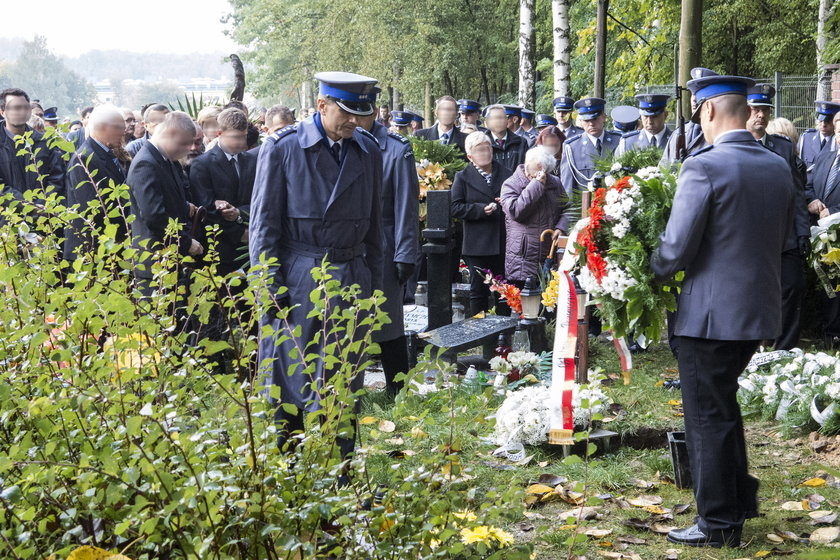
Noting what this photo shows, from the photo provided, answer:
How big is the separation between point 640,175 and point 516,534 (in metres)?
1.93

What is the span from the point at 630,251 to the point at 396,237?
2405mm

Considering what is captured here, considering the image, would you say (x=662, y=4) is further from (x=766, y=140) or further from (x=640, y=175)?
(x=640, y=175)

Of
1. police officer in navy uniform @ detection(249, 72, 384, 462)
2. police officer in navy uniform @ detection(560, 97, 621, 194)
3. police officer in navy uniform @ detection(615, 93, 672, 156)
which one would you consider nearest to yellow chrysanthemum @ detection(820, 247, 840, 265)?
police officer in navy uniform @ detection(615, 93, 672, 156)

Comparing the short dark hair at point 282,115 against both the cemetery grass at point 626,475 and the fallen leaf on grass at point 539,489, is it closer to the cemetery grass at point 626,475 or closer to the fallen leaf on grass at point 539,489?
the cemetery grass at point 626,475

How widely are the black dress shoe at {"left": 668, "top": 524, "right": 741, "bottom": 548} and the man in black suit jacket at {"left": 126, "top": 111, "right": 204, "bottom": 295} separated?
4.04 m

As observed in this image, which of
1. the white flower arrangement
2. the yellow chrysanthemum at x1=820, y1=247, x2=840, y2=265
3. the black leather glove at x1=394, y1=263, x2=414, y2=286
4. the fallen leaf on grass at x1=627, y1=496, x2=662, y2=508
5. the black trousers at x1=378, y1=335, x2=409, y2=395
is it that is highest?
the black leather glove at x1=394, y1=263, x2=414, y2=286

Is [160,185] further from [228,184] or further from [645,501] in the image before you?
[645,501]

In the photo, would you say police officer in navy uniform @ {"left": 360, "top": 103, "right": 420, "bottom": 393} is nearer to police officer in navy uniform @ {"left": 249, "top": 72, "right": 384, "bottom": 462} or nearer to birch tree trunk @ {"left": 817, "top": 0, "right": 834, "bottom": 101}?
police officer in navy uniform @ {"left": 249, "top": 72, "right": 384, "bottom": 462}

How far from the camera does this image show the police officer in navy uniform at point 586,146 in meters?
10.9

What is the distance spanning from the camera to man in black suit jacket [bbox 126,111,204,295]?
23.5 feet

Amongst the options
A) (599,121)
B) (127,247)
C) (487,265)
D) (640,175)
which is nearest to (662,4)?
(599,121)

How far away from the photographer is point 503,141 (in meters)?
12.4

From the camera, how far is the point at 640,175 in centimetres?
520

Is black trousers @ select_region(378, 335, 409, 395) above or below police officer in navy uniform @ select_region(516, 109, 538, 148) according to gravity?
below
